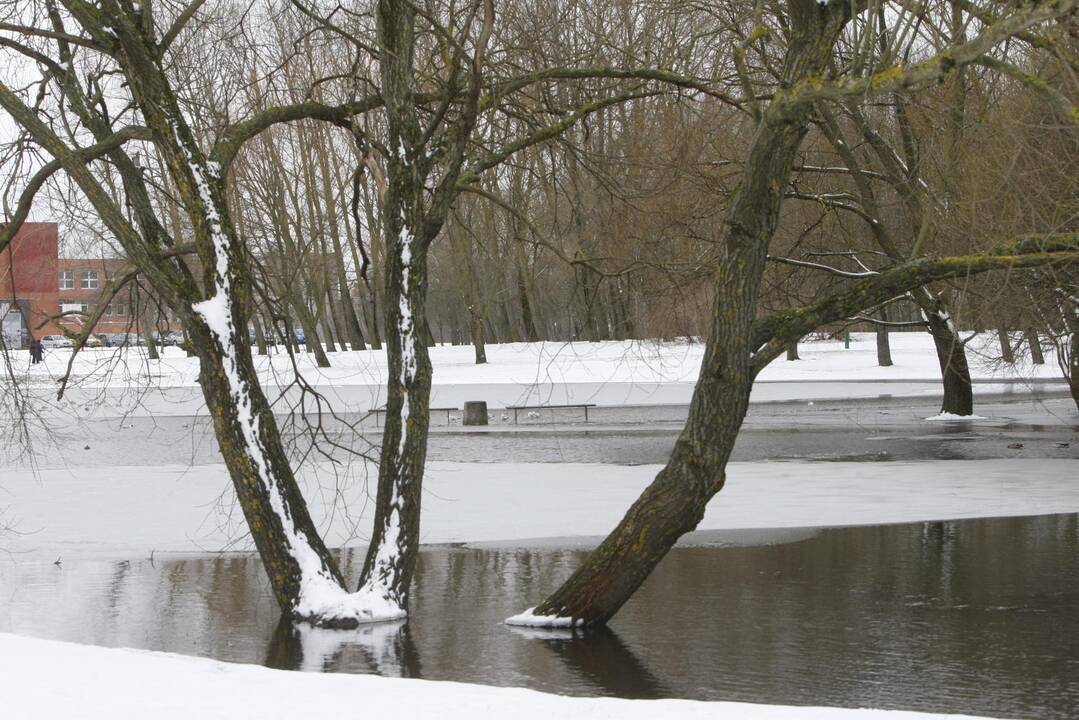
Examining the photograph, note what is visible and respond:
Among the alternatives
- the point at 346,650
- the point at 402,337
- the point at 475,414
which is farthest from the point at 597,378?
the point at 346,650

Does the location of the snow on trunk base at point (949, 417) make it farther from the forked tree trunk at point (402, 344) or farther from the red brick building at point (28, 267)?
the forked tree trunk at point (402, 344)

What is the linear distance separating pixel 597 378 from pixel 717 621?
35.0 meters

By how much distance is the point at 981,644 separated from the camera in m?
9.39

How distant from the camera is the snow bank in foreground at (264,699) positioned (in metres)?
6.78

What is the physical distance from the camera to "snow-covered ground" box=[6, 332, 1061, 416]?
36969 millimetres

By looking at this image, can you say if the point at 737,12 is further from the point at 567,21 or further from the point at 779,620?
the point at 779,620

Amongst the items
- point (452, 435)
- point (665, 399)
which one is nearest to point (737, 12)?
point (452, 435)

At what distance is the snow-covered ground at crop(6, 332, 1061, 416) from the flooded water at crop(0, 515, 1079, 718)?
54.7ft

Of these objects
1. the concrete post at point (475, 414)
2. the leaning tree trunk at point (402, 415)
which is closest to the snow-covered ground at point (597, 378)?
the concrete post at point (475, 414)

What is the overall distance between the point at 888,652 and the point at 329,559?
4428 mm

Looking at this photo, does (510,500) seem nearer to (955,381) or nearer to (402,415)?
(402,415)

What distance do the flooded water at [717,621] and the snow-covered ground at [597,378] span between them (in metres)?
16.7

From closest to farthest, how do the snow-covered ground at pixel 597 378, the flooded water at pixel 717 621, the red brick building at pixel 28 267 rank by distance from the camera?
the flooded water at pixel 717 621, the red brick building at pixel 28 267, the snow-covered ground at pixel 597 378

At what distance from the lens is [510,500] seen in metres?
17.5
